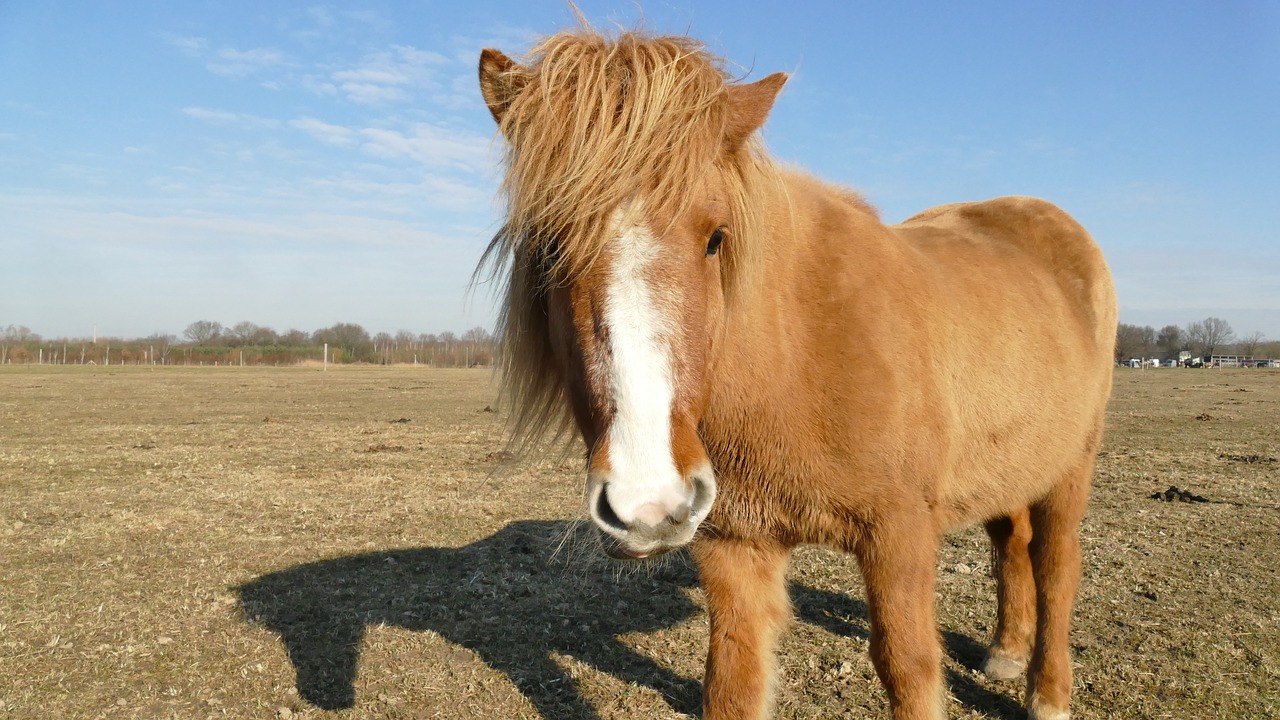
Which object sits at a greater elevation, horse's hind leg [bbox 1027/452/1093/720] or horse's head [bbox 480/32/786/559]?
horse's head [bbox 480/32/786/559]

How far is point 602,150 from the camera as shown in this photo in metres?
1.83

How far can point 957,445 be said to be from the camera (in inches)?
106

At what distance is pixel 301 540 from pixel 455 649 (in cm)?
254

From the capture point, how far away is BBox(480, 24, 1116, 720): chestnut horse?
1729mm

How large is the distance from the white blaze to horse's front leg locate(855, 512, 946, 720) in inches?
41.9

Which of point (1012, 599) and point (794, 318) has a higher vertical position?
point (794, 318)

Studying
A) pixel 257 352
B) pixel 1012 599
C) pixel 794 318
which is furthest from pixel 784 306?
pixel 257 352

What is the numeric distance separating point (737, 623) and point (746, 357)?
3.40ft

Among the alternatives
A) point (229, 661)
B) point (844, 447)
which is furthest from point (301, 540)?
point (844, 447)

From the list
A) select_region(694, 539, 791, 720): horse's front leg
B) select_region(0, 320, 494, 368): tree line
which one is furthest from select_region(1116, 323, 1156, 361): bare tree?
select_region(694, 539, 791, 720): horse's front leg

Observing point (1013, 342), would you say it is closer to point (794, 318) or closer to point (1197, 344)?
point (794, 318)

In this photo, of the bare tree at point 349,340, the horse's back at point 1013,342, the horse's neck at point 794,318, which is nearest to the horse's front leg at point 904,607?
the horse's back at point 1013,342

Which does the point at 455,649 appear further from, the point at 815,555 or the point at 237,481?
the point at 237,481

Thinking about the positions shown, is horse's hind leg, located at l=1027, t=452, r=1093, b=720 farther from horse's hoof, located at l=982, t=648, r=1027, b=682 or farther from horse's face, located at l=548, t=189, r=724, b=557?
horse's face, located at l=548, t=189, r=724, b=557
